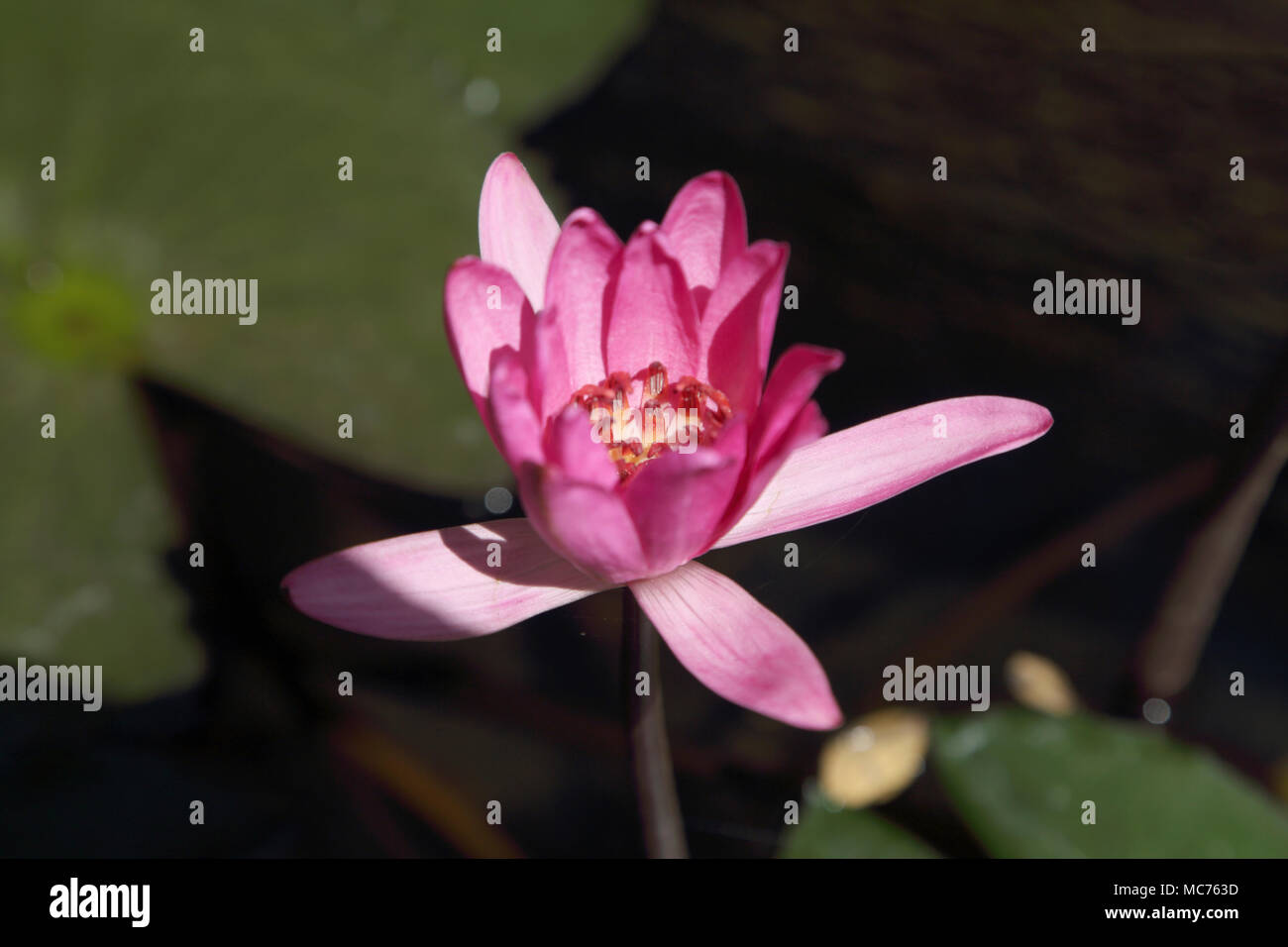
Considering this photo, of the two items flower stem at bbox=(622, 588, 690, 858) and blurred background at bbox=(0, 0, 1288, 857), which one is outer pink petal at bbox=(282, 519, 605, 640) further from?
blurred background at bbox=(0, 0, 1288, 857)

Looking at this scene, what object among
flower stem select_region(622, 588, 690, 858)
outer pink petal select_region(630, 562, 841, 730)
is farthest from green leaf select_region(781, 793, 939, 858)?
outer pink petal select_region(630, 562, 841, 730)

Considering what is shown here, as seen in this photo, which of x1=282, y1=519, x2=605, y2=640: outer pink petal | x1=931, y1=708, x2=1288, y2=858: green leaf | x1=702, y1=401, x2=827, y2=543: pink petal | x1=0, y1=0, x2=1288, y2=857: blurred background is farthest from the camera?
x1=0, y1=0, x2=1288, y2=857: blurred background

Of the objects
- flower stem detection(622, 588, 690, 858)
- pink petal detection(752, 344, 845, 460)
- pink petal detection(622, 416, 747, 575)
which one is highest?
pink petal detection(752, 344, 845, 460)

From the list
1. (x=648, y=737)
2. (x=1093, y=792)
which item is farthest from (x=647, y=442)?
(x=1093, y=792)

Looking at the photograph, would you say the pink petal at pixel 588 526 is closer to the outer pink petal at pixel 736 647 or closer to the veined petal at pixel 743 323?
the outer pink petal at pixel 736 647
